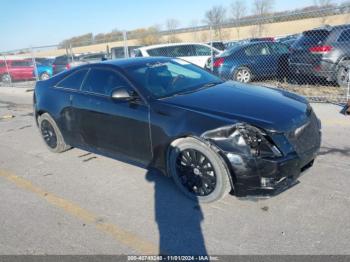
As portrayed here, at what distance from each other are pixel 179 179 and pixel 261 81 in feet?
26.9

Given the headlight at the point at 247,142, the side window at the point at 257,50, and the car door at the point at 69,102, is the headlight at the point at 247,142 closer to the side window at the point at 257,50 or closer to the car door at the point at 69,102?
the car door at the point at 69,102

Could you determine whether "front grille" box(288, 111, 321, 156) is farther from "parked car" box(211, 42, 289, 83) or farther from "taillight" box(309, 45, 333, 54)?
"parked car" box(211, 42, 289, 83)

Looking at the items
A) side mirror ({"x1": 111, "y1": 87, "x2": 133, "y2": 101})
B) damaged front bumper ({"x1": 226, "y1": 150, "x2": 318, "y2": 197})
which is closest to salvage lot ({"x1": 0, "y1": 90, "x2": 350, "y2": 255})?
damaged front bumper ({"x1": 226, "y1": 150, "x2": 318, "y2": 197})

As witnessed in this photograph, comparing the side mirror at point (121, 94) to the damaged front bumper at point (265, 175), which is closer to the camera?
the damaged front bumper at point (265, 175)

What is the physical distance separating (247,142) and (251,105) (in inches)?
22.8

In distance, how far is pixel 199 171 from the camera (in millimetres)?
3668

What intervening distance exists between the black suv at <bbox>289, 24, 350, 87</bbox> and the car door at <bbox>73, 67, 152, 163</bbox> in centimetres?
661

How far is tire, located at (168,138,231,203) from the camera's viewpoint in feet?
11.4

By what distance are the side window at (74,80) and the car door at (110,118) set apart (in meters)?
0.14

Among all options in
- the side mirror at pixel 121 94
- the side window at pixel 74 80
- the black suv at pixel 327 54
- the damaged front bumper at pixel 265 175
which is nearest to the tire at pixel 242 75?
Answer: the black suv at pixel 327 54

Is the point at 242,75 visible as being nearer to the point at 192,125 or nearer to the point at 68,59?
the point at 192,125

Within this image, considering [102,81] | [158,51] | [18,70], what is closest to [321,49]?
[158,51]

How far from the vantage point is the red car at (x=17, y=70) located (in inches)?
891

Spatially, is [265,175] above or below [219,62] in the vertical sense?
below
